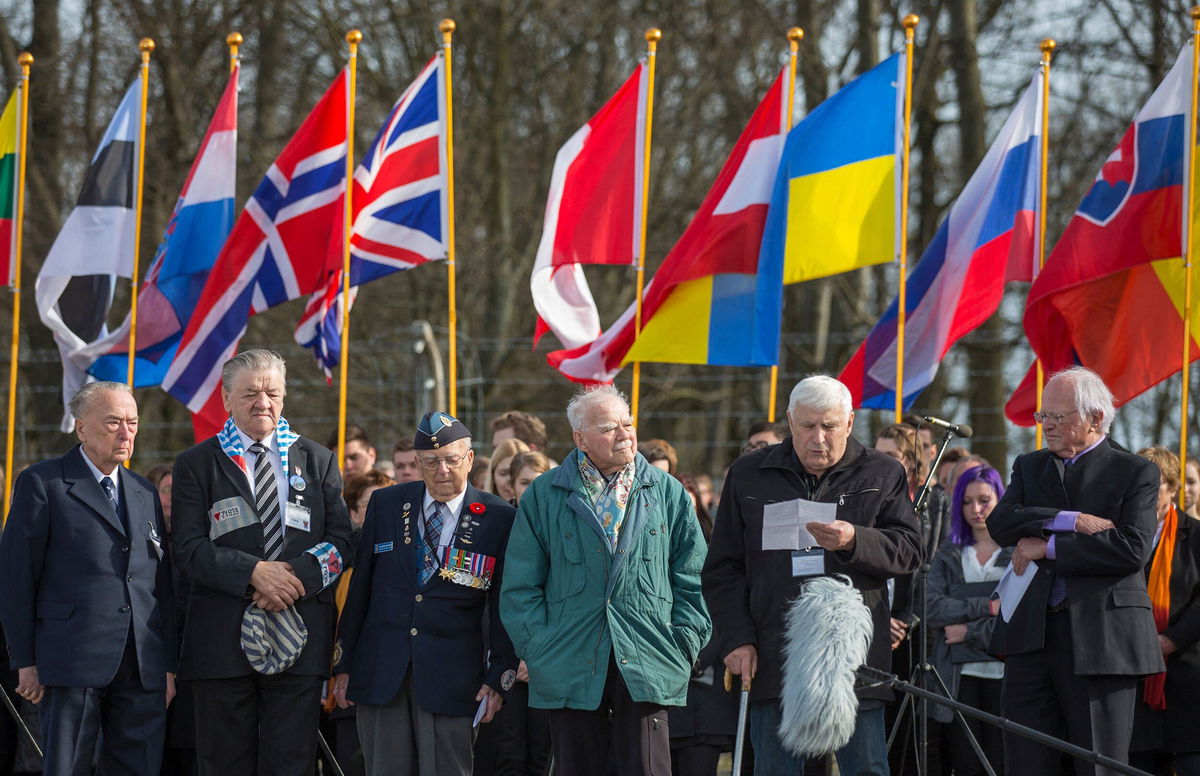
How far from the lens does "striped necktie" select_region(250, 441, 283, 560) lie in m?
6.29

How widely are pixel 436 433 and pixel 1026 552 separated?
90.5 inches

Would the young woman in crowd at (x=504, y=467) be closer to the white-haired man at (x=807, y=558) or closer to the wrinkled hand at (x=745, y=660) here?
the white-haired man at (x=807, y=558)

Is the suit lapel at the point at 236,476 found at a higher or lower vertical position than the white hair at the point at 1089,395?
lower

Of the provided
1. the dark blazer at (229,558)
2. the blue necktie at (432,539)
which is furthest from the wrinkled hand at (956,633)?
the dark blazer at (229,558)

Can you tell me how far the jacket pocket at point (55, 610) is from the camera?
249 inches

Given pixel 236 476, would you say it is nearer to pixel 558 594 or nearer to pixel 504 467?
pixel 558 594

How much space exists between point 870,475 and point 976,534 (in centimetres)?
243

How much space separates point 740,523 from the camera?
5.75 m

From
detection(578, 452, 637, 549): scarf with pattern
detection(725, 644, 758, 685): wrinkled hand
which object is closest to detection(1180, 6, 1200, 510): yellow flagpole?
detection(725, 644, 758, 685): wrinkled hand

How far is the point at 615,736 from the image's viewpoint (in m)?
5.70

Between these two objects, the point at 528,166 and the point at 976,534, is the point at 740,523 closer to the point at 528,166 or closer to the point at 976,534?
the point at 976,534

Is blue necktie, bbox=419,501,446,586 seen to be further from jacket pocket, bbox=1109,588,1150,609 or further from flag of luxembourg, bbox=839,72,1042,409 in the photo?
flag of luxembourg, bbox=839,72,1042,409

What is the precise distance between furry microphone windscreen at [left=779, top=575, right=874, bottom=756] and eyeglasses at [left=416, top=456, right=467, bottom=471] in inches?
61.4

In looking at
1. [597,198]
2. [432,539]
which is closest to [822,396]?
[432,539]
